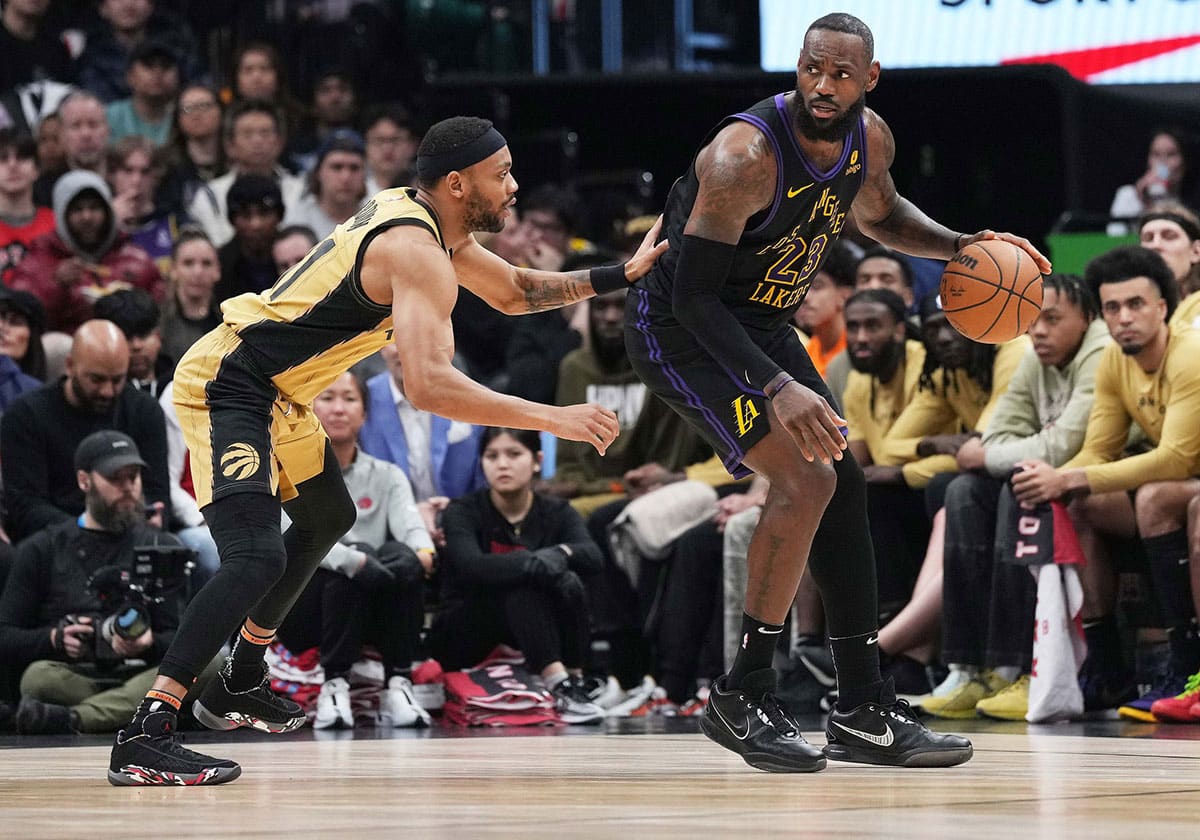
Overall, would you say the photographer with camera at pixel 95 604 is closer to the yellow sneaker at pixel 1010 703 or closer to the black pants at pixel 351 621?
the black pants at pixel 351 621

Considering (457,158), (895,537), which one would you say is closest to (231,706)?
(457,158)

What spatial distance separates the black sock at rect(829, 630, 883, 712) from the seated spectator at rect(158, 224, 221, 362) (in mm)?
4863

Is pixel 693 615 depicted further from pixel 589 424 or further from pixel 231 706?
pixel 589 424

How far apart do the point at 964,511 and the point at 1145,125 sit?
3955mm

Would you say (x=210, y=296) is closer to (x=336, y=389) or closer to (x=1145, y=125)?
(x=336, y=389)

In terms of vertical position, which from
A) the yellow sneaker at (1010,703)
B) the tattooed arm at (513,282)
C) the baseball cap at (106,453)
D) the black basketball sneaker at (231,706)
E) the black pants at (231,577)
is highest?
the tattooed arm at (513,282)

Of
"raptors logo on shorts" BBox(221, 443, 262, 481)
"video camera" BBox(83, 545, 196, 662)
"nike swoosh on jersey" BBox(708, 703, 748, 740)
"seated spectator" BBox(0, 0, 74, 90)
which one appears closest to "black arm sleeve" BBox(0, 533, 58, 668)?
"video camera" BBox(83, 545, 196, 662)

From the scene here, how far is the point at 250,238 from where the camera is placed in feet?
29.8

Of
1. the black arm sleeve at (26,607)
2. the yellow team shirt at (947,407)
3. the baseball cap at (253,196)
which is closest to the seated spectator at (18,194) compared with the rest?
the baseball cap at (253,196)

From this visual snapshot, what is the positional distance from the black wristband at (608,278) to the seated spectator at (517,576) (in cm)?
255

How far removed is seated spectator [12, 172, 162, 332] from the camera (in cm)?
880

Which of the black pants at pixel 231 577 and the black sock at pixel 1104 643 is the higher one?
the black pants at pixel 231 577

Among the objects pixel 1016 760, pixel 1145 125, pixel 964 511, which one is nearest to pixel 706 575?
pixel 964 511

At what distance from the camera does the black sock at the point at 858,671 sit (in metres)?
4.56
